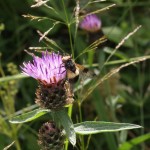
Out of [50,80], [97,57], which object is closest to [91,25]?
[97,57]

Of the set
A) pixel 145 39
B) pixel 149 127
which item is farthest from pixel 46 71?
pixel 145 39

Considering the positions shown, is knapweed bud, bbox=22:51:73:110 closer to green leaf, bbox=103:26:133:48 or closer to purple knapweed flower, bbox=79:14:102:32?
purple knapweed flower, bbox=79:14:102:32

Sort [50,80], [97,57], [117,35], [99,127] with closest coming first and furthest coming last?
[99,127]
[50,80]
[97,57]
[117,35]

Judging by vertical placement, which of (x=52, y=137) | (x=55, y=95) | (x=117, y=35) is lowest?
(x=52, y=137)

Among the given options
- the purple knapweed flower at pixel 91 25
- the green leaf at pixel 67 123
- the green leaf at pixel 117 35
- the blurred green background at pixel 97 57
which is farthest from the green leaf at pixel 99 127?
the green leaf at pixel 117 35

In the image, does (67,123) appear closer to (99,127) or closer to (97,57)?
(99,127)

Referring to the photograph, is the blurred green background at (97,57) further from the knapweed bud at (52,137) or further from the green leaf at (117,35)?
the knapweed bud at (52,137)
